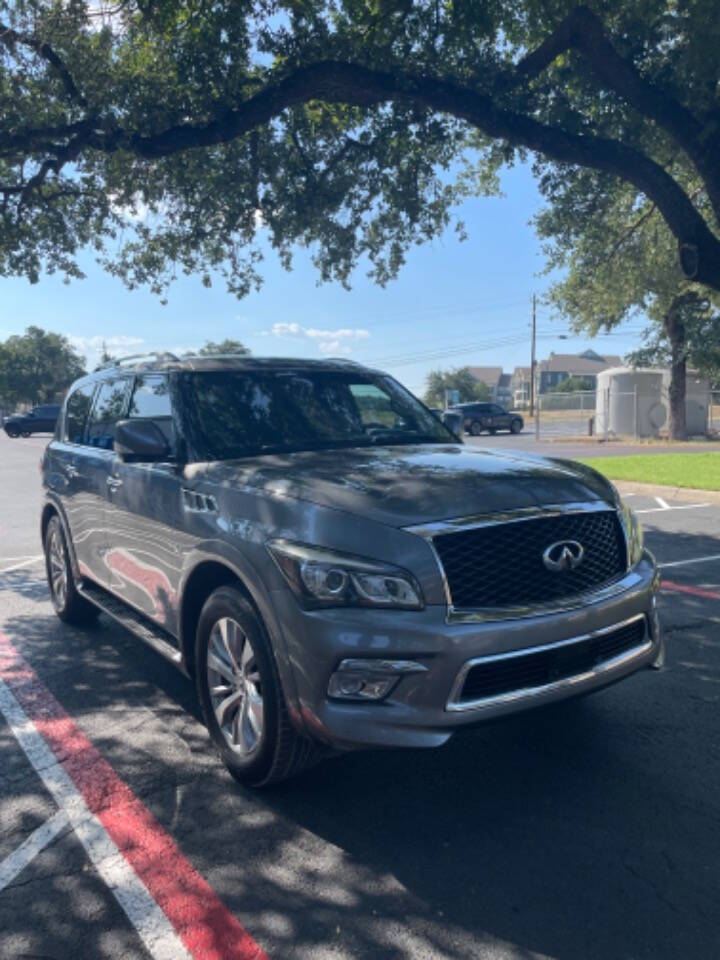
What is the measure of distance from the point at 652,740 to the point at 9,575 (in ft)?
21.6

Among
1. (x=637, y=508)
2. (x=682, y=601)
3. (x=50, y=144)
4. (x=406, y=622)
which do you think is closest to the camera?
(x=406, y=622)

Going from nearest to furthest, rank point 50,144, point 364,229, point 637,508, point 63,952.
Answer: point 63,952
point 50,144
point 637,508
point 364,229

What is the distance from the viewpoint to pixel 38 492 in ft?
49.5

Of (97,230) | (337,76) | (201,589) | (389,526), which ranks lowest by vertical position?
(201,589)

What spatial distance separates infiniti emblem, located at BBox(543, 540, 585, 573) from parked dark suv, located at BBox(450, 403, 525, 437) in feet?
116

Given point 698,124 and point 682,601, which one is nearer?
point 682,601

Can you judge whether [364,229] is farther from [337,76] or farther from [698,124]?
[698,124]

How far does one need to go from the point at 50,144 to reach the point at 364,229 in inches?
202

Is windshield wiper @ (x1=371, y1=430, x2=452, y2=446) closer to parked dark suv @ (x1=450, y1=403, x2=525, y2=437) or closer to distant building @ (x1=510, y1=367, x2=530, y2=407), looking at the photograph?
parked dark suv @ (x1=450, y1=403, x2=525, y2=437)

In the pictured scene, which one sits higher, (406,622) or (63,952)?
(406,622)

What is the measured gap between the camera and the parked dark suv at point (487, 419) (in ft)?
127

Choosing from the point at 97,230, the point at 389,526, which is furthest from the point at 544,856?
the point at 97,230

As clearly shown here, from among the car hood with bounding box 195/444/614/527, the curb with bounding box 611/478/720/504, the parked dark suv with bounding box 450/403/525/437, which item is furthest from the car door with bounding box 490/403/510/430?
the car hood with bounding box 195/444/614/527

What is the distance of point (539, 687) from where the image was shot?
117 inches
